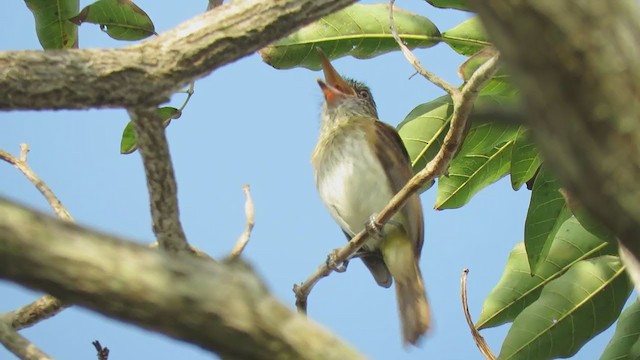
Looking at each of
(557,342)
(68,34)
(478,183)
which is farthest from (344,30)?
(557,342)

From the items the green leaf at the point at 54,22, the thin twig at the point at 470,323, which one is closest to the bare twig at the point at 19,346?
the green leaf at the point at 54,22

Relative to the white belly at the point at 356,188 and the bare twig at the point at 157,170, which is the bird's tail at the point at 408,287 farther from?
the bare twig at the point at 157,170

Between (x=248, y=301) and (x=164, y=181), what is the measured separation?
1139 mm

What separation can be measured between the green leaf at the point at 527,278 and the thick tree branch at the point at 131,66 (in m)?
2.09

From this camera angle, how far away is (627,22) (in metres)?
1.00

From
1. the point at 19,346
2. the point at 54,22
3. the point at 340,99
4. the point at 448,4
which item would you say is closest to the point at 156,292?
the point at 19,346

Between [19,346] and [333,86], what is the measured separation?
12.7ft

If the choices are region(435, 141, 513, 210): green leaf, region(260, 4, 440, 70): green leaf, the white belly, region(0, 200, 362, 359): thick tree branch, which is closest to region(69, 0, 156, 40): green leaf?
region(260, 4, 440, 70): green leaf

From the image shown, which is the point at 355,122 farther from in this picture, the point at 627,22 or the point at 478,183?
the point at 627,22

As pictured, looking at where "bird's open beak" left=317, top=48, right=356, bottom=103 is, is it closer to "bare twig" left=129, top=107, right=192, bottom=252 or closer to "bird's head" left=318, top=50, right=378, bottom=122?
"bird's head" left=318, top=50, right=378, bottom=122

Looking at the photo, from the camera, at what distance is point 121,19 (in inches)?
145

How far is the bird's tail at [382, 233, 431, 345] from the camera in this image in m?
4.66

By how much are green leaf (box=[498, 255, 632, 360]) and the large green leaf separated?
2.64 feet

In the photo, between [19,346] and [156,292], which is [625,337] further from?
[156,292]
